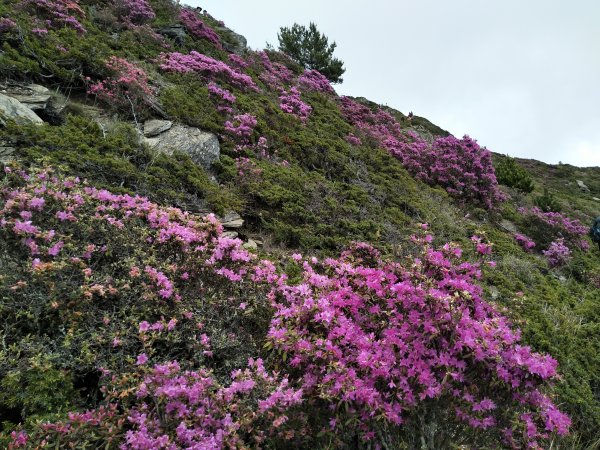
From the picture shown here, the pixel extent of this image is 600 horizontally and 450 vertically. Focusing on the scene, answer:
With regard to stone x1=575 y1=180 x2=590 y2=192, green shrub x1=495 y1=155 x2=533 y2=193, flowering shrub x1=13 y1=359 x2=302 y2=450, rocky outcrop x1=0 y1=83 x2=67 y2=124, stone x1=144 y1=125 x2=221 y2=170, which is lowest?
flowering shrub x1=13 y1=359 x2=302 y2=450

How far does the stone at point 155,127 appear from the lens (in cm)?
767

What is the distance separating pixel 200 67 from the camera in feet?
36.3

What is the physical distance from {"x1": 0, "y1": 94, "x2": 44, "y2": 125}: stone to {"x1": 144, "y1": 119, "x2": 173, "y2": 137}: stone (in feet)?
6.19

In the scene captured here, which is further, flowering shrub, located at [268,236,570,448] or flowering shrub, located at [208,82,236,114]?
flowering shrub, located at [208,82,236,114]

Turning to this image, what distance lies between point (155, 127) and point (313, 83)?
10921mm

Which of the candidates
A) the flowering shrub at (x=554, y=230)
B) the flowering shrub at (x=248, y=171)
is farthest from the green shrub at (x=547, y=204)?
the flowering shrub at (x=248, y=171)

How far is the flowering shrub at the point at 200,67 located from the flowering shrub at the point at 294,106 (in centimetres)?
109

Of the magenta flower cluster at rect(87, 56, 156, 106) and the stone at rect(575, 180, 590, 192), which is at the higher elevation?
the stone at rect(575, 180, 590, 192)

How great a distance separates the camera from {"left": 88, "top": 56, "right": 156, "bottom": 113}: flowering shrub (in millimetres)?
7898

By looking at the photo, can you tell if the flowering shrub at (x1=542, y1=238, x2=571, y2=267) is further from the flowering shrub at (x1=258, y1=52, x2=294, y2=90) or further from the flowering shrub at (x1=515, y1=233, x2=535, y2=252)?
the flowering shrub at (x1=258, y1=52, x2=294, y2=90)

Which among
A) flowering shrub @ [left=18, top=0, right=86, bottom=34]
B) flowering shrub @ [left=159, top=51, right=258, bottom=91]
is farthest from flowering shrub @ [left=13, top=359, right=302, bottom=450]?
flowering shrub @ [left=18, top=0, right=86, bottom=34]

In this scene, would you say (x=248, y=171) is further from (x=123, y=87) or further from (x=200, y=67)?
(x=200, y=67)

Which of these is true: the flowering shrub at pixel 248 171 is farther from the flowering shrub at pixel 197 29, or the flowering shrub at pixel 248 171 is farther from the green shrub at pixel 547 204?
the green shrub at pixel 547 204

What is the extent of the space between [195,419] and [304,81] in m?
16.3
